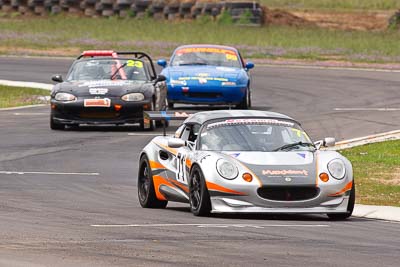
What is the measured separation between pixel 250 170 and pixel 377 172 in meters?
5.37

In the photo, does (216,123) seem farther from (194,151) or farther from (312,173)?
(312,173)

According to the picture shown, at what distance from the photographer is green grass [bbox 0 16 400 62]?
156 ft

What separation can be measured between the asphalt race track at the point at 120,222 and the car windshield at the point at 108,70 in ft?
3.25

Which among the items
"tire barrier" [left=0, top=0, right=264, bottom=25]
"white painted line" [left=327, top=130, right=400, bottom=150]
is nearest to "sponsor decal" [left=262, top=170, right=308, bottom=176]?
"white painted line" [left=327, top=130, right=400, bottom=150]

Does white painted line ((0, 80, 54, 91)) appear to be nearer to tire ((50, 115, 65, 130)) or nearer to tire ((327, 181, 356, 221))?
tire ((50, 115, 65, 130))

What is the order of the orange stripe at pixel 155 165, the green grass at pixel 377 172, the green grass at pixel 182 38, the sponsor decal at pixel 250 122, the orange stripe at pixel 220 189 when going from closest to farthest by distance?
the orange stripe at pixel 220 189 < the sponsor decal at pixel 250 122 < the orange stripe at pixel 155 165 < the green grass at pixel 377 172 < the green grass at pixel 182 38

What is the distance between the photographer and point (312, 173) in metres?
13.6

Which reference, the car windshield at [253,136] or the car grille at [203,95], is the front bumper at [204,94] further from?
the car windshield at [253,136]

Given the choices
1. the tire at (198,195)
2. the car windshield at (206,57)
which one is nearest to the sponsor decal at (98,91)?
the car windshield at (206,57)

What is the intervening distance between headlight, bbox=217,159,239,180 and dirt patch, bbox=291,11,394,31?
46107 millimetres

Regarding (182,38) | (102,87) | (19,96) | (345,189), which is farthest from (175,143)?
(182,38)

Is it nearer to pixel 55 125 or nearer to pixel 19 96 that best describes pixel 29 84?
pixel 19 96

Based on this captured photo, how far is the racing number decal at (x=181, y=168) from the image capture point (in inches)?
563

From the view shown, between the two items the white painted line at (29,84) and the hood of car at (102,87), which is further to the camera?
the white painted line at (29,84)
